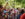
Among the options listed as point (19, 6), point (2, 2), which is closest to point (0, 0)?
point (2, 2)

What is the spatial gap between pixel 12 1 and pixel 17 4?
7 centimetres

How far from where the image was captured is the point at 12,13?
0.71m

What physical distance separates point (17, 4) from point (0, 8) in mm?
222

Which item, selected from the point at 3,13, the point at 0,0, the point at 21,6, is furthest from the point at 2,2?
the point at 21,6

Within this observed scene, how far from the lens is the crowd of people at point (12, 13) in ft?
2.22

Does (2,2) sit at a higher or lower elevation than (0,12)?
higher

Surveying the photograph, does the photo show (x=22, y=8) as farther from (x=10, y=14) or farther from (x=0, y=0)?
(x=0, y=0)

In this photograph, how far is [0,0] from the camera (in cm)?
75

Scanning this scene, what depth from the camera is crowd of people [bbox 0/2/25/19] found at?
2.22 ft

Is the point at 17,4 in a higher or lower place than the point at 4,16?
higher

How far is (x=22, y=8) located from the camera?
68 centimetres

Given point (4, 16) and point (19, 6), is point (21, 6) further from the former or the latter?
point (4, 16)

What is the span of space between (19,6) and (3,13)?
221mm

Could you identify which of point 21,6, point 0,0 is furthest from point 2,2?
point 21,6
